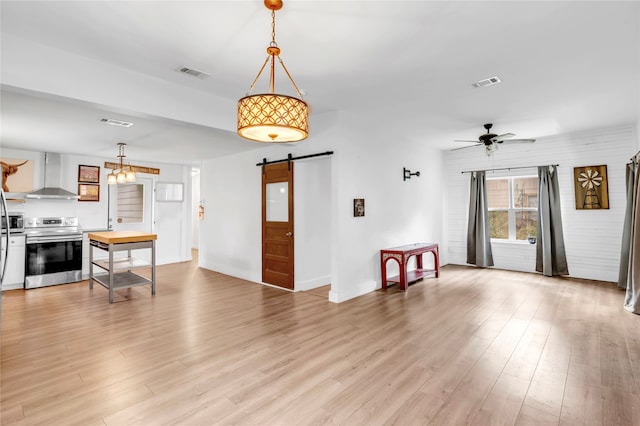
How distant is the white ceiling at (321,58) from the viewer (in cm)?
231

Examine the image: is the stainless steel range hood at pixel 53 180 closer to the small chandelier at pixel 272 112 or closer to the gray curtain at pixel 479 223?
the small chandelier at pixel 272 112

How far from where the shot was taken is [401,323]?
11.9ft

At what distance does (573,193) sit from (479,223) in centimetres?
171

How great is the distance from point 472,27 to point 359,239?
3085 millimetres

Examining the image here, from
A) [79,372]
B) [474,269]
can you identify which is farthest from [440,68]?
[474,269]

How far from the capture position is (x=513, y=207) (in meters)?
6.71

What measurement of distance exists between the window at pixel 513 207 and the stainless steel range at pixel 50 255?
845 cm

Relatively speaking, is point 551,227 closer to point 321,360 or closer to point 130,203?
point 321,360

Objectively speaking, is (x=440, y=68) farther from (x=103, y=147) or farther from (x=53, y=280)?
(x=53, y=280)

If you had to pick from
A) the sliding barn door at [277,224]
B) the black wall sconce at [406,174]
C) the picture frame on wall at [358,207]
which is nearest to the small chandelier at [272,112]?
the picture frame on wall at [358,207]

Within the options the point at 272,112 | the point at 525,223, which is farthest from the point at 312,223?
the point at 525,223

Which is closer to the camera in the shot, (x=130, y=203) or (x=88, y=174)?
(x=88, y=174)

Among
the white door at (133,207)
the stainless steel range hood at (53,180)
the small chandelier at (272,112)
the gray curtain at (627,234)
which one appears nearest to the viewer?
the small chandelier at (272,112)

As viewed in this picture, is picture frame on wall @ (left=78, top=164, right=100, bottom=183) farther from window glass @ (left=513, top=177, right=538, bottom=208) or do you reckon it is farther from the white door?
window glass @ (left=513, top=177, right=538, bottom=208)
